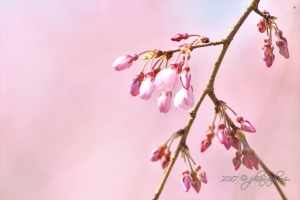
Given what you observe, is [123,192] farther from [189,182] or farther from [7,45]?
[7,45]

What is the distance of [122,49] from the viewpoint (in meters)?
1.12

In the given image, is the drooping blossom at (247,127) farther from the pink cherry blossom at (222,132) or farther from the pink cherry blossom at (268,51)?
the pink cherry blossom at (268,51)

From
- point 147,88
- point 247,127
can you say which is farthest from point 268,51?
point 147,88

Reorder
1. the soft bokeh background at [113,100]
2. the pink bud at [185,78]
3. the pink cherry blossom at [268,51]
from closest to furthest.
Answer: the pink bud at [185,78] → the pink cherry blossom at [268,51] → the soft bokeh background at [113,100]

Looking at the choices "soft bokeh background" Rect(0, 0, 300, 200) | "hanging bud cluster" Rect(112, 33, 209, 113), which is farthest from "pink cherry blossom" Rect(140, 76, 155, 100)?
"soft bokeh background" Rect(0, 0, 300, 200)

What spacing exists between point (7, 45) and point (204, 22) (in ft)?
1.90

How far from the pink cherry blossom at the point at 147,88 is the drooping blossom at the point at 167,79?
0.01m

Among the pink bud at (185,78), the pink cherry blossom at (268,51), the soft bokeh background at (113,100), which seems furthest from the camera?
the soft bokeh background at (113,100)

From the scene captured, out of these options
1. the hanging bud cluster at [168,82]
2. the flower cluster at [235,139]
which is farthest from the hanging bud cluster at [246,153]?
the hanging bud cluster at [168,82]

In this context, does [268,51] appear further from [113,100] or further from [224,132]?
[113,100]

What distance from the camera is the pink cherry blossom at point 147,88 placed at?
0.65 metres

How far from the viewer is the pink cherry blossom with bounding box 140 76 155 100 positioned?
25.6 inches

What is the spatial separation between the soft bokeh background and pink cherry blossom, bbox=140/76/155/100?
428 millimetres

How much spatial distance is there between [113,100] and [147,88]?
0.45 metres
